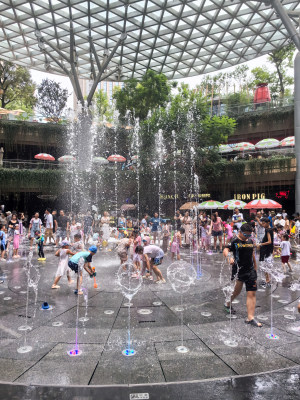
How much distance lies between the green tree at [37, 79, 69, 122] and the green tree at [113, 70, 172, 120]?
827cm

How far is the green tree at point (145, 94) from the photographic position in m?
29.5

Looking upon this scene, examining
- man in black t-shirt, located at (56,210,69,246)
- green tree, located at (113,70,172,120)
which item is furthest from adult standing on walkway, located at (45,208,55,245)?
green tree, located at (113,70,172,120)

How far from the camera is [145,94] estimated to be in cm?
2984

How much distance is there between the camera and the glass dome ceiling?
2952 centimetres

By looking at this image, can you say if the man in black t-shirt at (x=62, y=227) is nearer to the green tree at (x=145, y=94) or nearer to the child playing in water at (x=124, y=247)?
the child playing in water at (x=124, y=247)

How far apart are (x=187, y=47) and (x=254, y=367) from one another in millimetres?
38498

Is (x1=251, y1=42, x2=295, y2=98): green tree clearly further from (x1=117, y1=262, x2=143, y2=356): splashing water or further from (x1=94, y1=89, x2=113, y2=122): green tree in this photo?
(x1=117, y1=262, x2=143, y2=356): splashing water

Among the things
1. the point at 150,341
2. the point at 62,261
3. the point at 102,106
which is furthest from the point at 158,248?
the point at 102,106

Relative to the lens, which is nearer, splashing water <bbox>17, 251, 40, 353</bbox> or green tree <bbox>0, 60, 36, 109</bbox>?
splashing water <bbox>17, 251, 40, 353</bbox>

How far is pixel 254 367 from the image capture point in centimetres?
383

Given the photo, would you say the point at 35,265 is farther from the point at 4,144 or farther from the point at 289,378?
the point at 4,144

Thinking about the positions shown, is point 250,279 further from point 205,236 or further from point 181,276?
point 205,236

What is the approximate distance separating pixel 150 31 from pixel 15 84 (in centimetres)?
1832

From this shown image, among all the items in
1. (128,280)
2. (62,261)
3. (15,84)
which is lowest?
(128,280)
